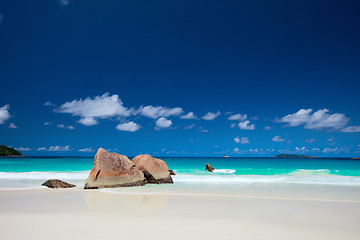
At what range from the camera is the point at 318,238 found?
4703mm

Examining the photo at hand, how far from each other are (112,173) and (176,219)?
7549 millimetres

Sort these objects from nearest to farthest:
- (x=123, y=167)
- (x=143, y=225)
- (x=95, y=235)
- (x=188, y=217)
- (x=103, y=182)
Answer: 1. (x=95, y=235)
2. (x=143, y=225)
3. (x=188, y=217)
4. (x=103, y=182)
5. (x=123, y=167)

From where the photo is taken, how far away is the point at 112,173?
1262 cm

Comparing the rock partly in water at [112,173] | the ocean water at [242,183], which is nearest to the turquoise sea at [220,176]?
the ocean water at [242,183]

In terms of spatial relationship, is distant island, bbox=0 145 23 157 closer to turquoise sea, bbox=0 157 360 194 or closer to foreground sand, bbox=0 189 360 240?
turquoise sea, bbox=0 157 360 194

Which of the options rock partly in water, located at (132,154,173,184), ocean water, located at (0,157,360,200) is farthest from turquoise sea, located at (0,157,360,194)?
rock partly in water, located at (132,154,173,184)

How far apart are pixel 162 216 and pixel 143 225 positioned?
0.98 meters

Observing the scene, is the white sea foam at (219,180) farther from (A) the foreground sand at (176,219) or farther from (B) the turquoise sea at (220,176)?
(A) the foreground sand at (176,219)

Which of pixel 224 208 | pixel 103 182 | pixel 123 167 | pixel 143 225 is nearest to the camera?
pixel 143 225

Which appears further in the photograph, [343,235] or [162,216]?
[162,216]

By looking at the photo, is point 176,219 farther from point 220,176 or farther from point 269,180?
point 220,176

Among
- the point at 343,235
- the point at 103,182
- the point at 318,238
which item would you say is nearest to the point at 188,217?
the point at 318,238

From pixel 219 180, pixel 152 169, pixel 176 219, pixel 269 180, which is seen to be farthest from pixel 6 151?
pixel 176 219

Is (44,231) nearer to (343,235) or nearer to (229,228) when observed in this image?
(229,228)
